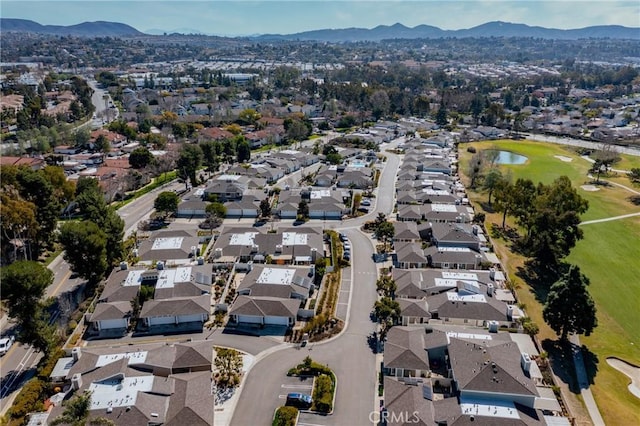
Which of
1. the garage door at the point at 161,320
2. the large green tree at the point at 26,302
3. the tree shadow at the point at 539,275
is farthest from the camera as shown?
the tree shadow at the point at 539,275

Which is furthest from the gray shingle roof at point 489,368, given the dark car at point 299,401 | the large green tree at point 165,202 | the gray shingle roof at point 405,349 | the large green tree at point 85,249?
the large green tree at point 165,202

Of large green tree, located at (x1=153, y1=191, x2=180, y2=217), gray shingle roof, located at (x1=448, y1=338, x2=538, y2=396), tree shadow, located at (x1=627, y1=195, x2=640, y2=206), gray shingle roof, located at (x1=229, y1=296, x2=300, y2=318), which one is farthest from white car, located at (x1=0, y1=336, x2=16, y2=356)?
tree shadow, located at (x1=627, y1=195, x2=640, y2=206)

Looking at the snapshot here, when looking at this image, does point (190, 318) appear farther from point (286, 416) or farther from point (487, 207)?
point (487, 207)

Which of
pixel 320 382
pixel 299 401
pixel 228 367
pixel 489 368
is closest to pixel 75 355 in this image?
pixel 228 367

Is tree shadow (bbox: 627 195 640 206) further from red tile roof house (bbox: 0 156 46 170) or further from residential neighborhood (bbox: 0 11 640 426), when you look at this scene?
red tile roof house (bbox: 0 156 46 170)

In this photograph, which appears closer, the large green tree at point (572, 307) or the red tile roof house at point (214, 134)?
the large green tree at point (572, 307)

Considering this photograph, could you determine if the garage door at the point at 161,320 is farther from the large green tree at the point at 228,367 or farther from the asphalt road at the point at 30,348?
the asphalt road at the point at 30,348
